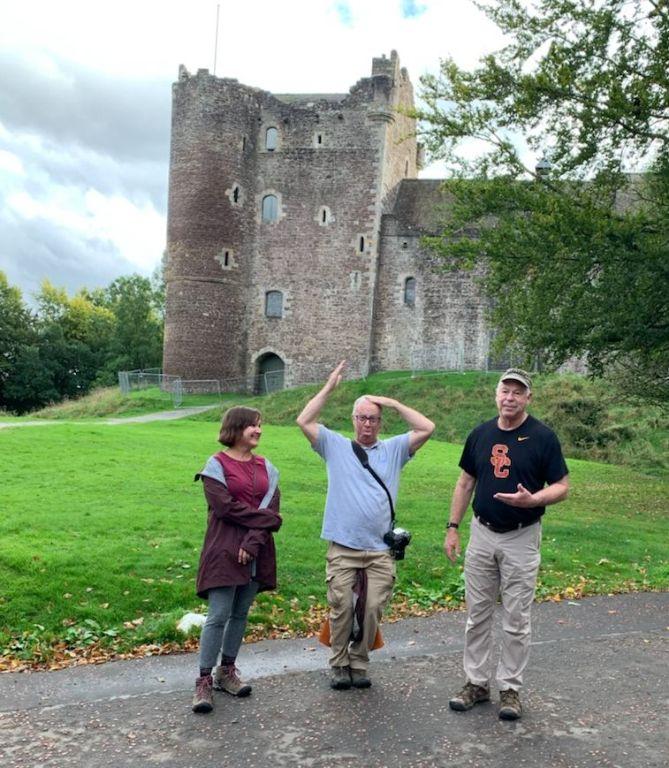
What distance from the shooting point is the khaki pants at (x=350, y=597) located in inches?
235

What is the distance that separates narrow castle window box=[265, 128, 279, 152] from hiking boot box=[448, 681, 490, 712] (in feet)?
131

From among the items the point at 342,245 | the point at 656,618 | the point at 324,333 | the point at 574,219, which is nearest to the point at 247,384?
the point at 324,333

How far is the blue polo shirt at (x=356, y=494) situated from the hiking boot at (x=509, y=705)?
133cm

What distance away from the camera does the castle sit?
134ft

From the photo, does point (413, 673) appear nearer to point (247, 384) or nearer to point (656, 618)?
point (656, 618)

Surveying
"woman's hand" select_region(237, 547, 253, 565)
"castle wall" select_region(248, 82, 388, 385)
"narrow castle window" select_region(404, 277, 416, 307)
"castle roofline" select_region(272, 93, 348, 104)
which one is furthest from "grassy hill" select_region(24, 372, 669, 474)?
"woman's hand" select_region(237, 547, 253, 565)

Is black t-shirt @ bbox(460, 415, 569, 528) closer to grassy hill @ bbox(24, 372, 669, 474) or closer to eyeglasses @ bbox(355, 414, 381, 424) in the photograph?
eyeglasses @ bbox(355, 414, 381, 424)

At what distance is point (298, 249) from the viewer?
139ft

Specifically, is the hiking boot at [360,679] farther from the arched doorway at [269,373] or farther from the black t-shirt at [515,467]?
the arched doorway at [269,373]

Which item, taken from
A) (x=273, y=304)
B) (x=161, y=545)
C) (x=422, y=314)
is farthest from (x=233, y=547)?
(x=273, y=304)

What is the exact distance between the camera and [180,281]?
135 feet

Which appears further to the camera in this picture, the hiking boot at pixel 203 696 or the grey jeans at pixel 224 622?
the grey jeans at pixel 224 622

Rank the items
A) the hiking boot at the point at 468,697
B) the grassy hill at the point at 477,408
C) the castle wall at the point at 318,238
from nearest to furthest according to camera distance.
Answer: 1. the hiking boot at the point at 468,697
2. the grassy hill at the point at 477,408
3. the castle wall at the point at 318,238

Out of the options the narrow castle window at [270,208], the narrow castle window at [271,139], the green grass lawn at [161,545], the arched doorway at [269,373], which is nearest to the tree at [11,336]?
the arched doorway at [269,373]
